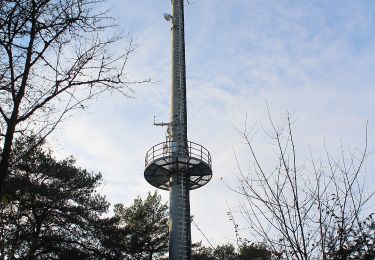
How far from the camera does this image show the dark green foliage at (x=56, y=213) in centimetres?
2361

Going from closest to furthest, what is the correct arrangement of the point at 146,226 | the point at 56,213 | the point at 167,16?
the point at 56,213
the point at 167,16
the point at 146,226

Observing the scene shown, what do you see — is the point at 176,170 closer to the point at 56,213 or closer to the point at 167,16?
the point at 56,213

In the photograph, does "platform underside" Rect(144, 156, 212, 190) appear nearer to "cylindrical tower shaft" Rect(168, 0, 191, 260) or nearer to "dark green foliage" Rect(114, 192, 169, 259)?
"cylindrical tower shaft" Rect(168, 0, 191, 260)

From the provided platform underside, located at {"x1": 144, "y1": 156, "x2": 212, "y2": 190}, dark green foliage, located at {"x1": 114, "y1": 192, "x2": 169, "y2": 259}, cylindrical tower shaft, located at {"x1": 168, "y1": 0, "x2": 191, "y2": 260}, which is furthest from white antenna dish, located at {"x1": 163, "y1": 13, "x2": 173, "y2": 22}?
dark green foliage, located at {"x1": 114, "y1": 192, "x2": 169, "y2": 259}

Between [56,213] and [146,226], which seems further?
[146,226]

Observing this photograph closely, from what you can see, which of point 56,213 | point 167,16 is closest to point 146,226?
point 56,213

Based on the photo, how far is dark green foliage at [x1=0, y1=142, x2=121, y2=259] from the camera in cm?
2361

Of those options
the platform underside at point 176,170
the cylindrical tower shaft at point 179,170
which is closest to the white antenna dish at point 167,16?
the cylindrical tower shaft at point 179,170

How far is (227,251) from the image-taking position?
45.2m

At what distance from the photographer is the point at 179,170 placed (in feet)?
83.3

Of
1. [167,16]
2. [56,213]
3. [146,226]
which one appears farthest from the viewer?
[146,226]

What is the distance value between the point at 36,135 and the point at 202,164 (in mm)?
18593

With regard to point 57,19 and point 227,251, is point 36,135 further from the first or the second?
point 227,251

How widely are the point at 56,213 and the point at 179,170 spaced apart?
23.7 ft
